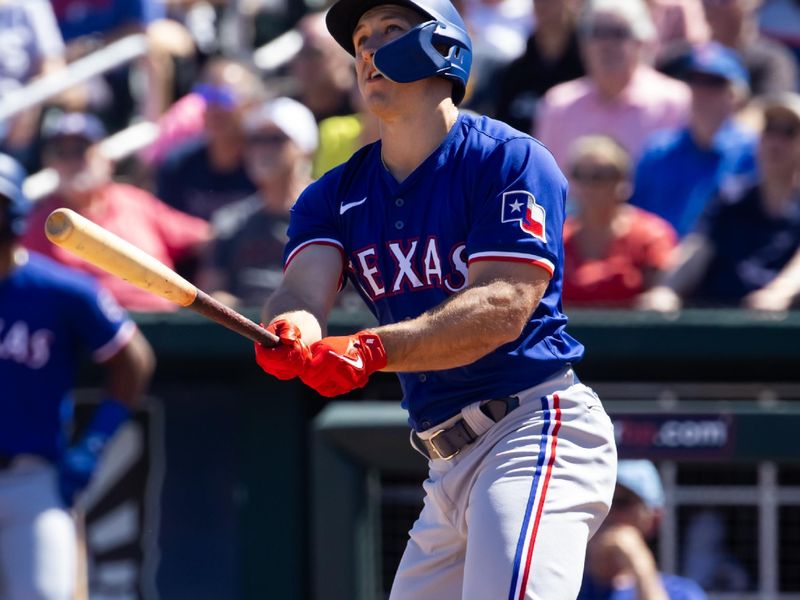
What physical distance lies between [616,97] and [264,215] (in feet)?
5.71

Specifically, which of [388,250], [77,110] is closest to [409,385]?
[388,250]

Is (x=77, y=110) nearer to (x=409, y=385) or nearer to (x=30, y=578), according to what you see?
(x=30, y=578)

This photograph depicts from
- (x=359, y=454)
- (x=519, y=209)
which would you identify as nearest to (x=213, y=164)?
(x=359, y=454)

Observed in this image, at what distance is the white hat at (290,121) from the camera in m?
7.14

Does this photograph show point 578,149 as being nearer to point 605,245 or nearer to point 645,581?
point 605,245

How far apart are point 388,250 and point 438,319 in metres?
0.34

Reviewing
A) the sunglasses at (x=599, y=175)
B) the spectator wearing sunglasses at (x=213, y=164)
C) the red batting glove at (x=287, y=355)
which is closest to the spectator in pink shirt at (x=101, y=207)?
the spectator wearing sunglasses at (x=213, y=164)

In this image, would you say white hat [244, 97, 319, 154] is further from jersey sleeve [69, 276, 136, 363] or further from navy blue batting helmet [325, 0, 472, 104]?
navy blue batting helmet [325, 0, 472, 104]

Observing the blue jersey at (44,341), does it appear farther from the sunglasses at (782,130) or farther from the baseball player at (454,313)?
the sunglasses at (782,130)

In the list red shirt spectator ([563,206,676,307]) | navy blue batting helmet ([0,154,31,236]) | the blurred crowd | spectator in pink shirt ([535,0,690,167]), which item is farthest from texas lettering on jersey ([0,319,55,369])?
spectator in pink shirt ([535,0,690,167])

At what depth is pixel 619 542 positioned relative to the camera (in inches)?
210

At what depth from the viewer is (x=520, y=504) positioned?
141 inches

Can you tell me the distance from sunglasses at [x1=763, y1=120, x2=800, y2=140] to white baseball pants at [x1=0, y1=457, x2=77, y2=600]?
10.6 ft

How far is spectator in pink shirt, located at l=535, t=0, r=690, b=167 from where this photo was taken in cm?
725
